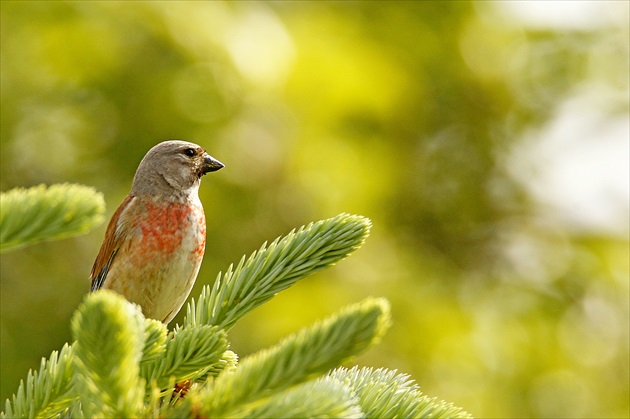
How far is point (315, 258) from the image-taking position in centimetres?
201

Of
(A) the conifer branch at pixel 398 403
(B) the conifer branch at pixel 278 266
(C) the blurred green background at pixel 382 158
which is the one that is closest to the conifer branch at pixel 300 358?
(A) the conifer branch at pixel 398 403

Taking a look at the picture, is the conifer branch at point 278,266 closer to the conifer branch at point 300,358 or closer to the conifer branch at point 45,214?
the conifer branch at point 300,358

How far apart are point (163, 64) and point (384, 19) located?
3.37 meters

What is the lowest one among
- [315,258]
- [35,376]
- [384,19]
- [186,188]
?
[35,376]

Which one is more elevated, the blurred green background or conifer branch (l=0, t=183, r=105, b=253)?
the blurred green background

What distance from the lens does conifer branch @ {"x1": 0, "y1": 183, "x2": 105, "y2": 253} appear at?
1.50 meters

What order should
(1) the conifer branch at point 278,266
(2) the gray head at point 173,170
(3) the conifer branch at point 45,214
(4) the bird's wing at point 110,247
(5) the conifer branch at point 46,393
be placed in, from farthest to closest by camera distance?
(2) the gray head at point 173,170, (4) the bird's wing at point 110,247, (1) the conifer branch at point 278,266, (5) the conifer branch at point 46,393, (3) the conifer branch at point 45,214

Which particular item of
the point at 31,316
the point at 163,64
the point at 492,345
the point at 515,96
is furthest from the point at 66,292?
the point at 515,96

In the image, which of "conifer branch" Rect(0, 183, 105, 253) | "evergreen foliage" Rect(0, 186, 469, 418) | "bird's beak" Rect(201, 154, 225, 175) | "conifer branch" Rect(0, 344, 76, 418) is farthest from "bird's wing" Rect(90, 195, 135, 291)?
"conifer branch" Rect(0, 183, 105, 253)

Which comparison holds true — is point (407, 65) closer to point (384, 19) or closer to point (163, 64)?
→ point (384, 19)

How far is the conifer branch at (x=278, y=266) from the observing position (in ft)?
6.55

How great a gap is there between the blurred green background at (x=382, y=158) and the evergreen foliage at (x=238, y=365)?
19.2 feet

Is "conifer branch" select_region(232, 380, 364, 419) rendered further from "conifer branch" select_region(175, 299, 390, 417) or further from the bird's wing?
the bird's wing

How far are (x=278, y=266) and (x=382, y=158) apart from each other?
25.0ft
